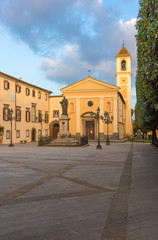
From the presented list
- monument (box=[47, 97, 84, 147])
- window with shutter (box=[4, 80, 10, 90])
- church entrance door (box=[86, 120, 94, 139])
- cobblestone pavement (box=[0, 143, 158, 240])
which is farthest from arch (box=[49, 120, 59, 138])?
cobblestone pavement (box=[0, 143, 158, 240])

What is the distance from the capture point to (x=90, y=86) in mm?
46812

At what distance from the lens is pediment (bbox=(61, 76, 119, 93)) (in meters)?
46.0

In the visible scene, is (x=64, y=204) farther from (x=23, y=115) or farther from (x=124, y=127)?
(x=124, y=127)

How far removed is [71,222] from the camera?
3996 millimetres

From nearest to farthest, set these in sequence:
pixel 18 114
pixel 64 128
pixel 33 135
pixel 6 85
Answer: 1. pixel 64 128
2. pixel 6 85
3. pixel 18 114
4. pixel 33 135

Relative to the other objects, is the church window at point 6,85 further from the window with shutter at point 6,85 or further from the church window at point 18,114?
the church window at point 18,114

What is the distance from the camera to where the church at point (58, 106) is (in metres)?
38.0

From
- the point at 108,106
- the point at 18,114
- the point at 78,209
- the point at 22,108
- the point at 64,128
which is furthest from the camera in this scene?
the point at 108,106

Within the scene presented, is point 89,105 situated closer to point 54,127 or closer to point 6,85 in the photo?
point 54,127

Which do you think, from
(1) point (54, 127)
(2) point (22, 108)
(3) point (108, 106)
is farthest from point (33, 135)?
(3) point (108, 106)

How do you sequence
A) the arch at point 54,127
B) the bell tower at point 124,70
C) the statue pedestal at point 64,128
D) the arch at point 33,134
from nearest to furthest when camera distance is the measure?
the statue pedestal at point 64,128, the arch at point 33,134, the arch at point 54,127, the bell tower at point 124,70

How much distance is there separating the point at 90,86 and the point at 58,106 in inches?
337

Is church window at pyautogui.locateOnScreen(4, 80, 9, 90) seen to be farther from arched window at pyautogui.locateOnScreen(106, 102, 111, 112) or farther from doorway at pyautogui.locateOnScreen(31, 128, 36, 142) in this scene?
arched window at pyautogui.locateOnScreen(106, 102, 111, 112)

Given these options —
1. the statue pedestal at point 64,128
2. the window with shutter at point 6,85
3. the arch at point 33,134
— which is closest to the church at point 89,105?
the arch at point 33,134
